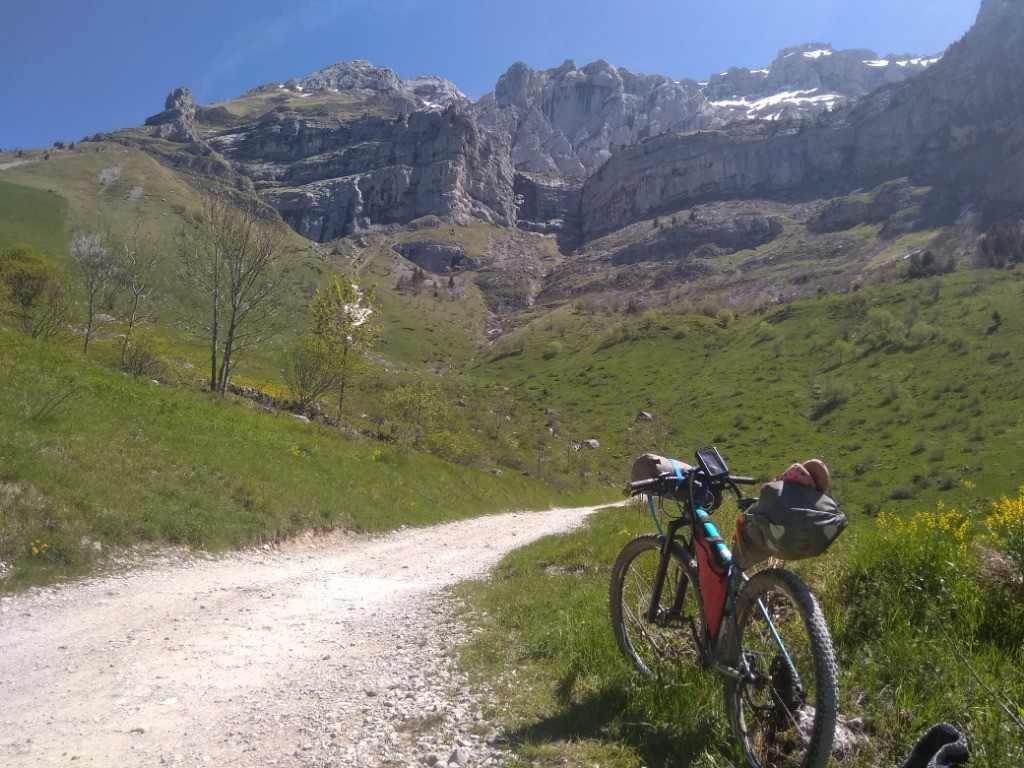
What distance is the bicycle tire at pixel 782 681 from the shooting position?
288 centimetres

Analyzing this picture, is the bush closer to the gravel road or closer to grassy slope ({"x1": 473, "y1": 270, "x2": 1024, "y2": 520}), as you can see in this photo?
the gravel road

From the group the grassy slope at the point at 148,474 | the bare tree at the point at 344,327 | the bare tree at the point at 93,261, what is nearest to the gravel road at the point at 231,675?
the grassy slope at the point at 148,474

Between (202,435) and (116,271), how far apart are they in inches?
903

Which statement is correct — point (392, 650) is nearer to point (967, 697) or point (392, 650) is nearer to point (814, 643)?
point (814, 643)

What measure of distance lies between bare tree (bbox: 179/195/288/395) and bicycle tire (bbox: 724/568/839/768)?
2526 centimetres

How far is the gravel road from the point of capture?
420cm

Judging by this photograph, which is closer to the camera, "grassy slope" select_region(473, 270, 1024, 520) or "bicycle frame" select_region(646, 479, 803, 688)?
"bicycle frame" select_region(646, 479, 803, 688)

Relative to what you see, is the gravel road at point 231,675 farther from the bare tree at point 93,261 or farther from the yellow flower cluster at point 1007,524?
the bare tree at point 93,261

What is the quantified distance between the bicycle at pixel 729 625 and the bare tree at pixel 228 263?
24077 millimetres

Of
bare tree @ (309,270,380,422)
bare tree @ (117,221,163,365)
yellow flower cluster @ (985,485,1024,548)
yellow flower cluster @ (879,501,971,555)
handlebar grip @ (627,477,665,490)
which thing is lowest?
yellow flower cluster @ (879,501,971,555)

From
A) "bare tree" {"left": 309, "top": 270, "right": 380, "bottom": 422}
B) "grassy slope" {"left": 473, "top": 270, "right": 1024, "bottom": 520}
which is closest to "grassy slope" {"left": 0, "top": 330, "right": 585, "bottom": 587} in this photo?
"bare tree" {"left": 309, "top": 270, "right": 380, "bottom": 422}

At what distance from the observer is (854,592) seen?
4.67 m

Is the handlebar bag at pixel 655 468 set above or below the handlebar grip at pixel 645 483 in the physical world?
above

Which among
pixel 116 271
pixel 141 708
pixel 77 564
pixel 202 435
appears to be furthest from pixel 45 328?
pixel 141 708
